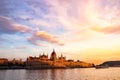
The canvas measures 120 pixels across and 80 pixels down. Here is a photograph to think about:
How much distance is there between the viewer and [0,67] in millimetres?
197125

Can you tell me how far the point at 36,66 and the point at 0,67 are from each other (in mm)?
34254

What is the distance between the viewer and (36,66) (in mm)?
199375

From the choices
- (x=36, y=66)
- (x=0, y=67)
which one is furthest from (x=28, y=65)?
(x=0, y=67)

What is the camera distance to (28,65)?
19912 centimetres

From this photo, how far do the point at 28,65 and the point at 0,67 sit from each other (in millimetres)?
26601

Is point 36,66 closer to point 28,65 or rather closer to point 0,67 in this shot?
point 28,65
